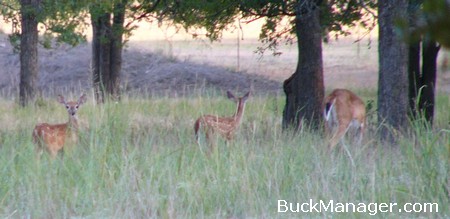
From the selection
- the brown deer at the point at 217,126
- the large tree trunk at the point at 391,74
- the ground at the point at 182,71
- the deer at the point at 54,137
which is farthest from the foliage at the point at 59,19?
the ground at the point at 182,71

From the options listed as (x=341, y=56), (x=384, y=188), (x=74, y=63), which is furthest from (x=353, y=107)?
(x=341, y=56)

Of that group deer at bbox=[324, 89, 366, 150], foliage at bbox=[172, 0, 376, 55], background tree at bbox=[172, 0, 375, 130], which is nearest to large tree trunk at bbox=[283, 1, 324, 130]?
background tree at bbox=[172, 0, 375, 130]

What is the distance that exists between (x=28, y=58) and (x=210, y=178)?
12.5m

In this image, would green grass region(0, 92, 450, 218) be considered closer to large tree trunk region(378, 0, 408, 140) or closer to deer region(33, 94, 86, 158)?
deer region(33, 94, 86, 158)

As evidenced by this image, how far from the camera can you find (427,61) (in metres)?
14.3

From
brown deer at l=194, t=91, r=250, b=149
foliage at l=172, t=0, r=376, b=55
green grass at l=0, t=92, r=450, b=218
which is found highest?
foliage at l=172, t=0, r=376, b=55

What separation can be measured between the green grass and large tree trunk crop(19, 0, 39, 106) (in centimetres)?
995

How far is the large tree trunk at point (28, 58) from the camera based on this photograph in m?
18.9

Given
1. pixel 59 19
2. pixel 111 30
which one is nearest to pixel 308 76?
pixel 59 19

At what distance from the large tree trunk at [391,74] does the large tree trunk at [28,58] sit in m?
9.53

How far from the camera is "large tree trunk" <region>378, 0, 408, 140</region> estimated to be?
35.5 feet

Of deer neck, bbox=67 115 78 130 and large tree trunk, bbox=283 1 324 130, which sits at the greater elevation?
large tree trunk, bbox=283 1 324 130

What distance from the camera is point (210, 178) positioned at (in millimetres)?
7961

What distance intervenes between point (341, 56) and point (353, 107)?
29.4 metres
